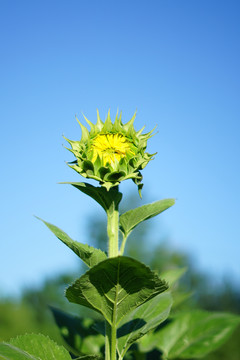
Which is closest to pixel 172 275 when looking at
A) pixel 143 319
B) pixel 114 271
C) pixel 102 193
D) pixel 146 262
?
pixel 143 319

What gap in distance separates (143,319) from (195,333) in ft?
1.63

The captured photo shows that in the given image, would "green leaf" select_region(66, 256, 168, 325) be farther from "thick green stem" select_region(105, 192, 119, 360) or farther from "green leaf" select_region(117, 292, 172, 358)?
"green leaf" select_region(117, 292, 172, 358)

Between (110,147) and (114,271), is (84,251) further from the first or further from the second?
(110,147)

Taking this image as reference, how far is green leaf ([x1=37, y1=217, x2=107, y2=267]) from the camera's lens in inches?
70.8

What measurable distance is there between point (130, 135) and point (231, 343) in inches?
506

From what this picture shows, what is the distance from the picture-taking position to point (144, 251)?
22250 millimetres

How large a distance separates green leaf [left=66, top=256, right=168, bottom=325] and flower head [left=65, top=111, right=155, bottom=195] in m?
0.34

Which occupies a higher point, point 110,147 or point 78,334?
point 110,147

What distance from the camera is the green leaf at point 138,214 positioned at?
6.53 ft

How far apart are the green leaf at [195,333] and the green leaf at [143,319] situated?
35 centimetres

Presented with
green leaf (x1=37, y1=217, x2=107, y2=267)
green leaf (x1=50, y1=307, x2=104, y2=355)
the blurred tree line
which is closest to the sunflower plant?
green leaf (x1=37, y1=217, x2=107, y2=267)

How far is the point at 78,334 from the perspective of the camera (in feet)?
8.69

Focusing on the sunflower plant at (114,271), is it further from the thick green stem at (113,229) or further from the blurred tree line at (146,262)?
the blurred tree line at (146,262)

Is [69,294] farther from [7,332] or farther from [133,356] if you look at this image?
[7,332]
